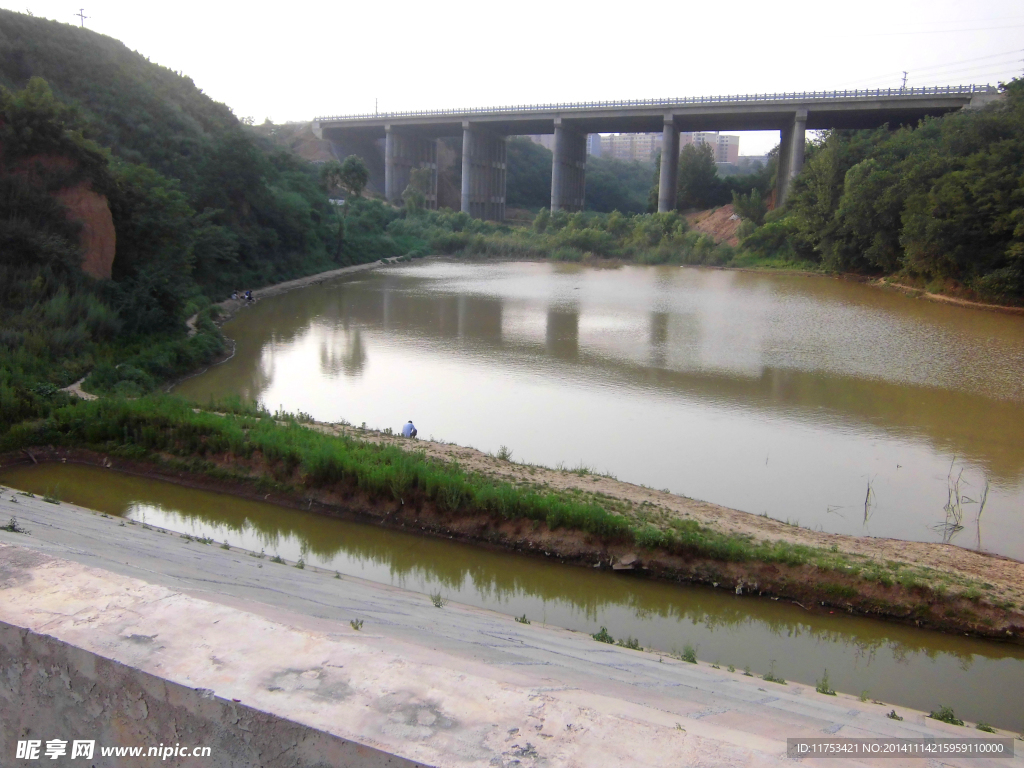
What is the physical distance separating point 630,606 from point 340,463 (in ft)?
15.5

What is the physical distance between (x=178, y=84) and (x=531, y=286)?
83.9 feet

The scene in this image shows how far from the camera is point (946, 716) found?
6023 millimetres

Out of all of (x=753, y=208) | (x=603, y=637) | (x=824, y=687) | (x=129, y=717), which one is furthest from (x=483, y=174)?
(x=129, y=717)

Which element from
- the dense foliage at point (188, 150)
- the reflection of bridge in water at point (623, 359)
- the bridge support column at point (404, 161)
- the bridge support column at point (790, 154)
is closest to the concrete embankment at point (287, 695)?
the reflection of bridge in water at point (623, 359)

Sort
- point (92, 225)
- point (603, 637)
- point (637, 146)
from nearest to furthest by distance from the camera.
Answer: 1. point (603, 637)
2. point (92, 225)
3. point (637, 146)

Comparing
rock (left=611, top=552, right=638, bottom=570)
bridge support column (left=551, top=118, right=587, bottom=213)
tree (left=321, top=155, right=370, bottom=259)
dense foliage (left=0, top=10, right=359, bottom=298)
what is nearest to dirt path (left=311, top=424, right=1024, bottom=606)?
rock (left=611, top=552, right=638, bottom=570)

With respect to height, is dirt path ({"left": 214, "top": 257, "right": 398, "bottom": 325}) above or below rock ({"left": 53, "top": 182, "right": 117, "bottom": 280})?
below

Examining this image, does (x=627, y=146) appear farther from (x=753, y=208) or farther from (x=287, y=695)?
(x=287, y=695)

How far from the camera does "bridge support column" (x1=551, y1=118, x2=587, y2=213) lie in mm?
66500

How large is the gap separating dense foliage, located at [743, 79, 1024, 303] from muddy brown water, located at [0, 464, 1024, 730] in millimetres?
27524

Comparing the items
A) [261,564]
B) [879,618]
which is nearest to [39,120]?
[261,564]

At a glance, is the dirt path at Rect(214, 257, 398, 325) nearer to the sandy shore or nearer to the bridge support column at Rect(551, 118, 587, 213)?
the sandy shore

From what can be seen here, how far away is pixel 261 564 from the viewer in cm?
814

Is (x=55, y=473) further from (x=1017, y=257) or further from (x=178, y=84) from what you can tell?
(x=178, y=84)
